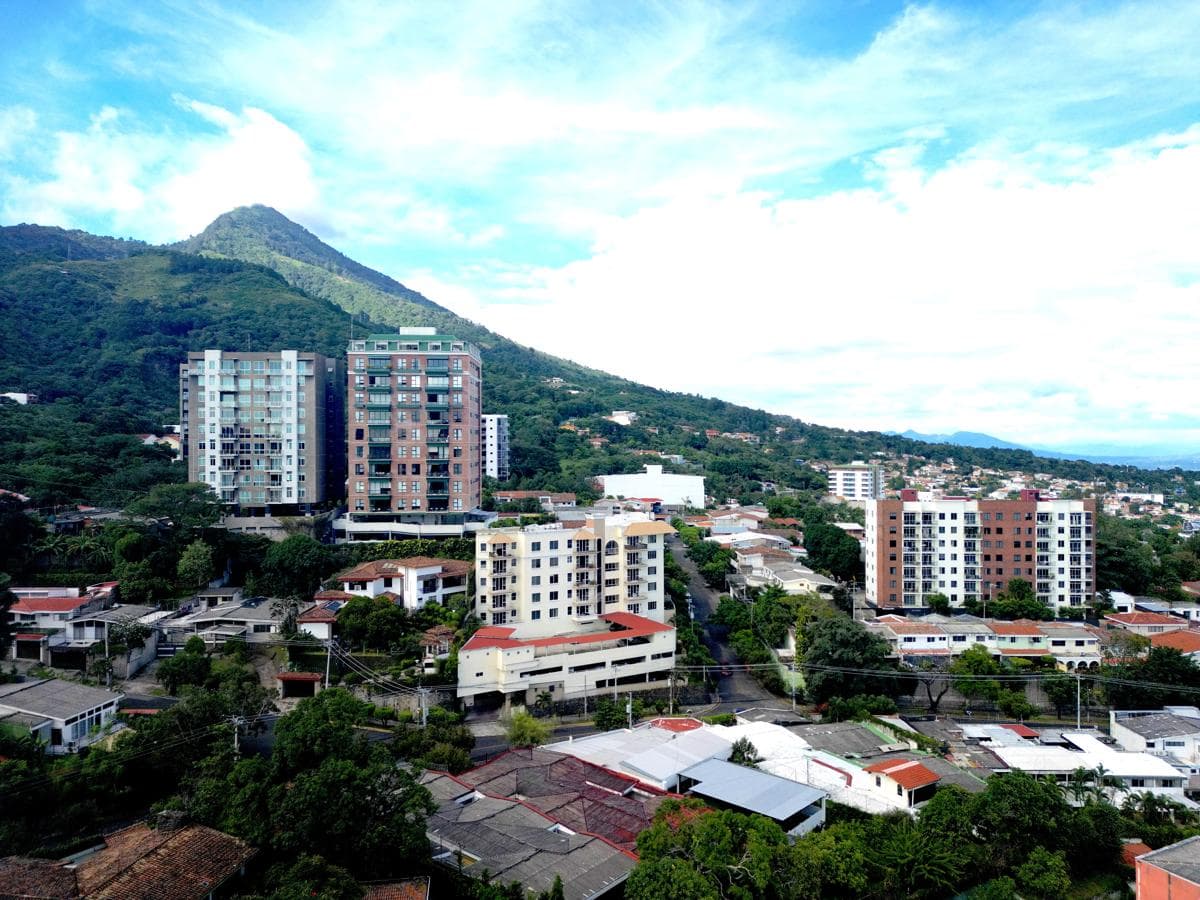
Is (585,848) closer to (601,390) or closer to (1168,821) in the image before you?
(1168,821)

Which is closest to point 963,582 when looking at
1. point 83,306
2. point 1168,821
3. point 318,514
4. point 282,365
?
point 1168,821

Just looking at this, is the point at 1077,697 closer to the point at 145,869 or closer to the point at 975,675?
the point at 975,675

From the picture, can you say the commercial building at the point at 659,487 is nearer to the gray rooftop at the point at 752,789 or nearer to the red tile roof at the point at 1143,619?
the red tile roof at the point at 1143,619

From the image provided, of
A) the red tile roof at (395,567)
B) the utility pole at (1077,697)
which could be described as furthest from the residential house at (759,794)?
the red tile roof at (395,567)

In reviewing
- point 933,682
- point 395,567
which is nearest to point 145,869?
point 395,567

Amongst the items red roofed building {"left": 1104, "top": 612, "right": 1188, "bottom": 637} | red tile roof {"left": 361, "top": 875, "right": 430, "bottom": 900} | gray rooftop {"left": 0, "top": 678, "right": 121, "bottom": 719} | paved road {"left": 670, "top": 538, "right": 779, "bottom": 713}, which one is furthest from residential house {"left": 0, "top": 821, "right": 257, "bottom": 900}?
red roofed building {"left": 1104, "top": 612, "right": 1188, "bottom": 637}
